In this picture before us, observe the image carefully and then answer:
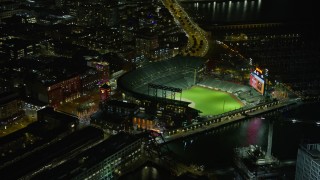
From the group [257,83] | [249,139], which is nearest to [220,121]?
[249,139]

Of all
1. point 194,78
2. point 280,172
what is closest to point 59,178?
point 280,172

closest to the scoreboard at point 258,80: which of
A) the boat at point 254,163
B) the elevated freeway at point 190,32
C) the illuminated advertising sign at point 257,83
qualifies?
the illuminated advertising sign at point 257,83

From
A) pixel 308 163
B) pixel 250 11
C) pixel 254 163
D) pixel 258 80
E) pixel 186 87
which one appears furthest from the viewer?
pixel 250 11

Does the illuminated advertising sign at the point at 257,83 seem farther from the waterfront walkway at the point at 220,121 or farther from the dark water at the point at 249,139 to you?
the dark water at the point at 249,139

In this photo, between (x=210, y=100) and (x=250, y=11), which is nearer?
(x=210, y=100)

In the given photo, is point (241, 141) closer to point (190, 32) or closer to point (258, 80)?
point (258, 80)

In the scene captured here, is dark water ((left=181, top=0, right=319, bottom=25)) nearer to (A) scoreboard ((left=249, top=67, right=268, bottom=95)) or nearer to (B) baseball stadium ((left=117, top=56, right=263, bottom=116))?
(B) baseball stadium ((left=117, top=56, right=263, bottom=116))

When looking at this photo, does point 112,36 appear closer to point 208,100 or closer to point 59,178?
point 208,100
